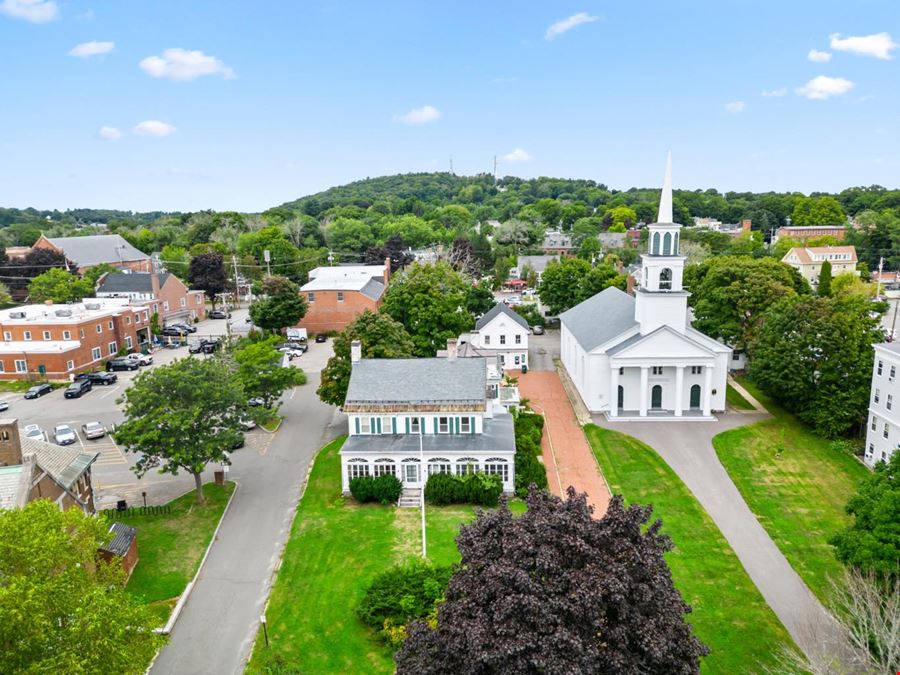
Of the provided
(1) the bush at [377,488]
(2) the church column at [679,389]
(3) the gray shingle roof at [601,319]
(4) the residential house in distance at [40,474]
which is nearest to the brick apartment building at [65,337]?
(4) the residential house in distance at [40,474]

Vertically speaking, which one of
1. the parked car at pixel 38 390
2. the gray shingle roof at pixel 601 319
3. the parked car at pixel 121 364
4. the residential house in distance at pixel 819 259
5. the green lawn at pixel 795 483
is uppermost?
the residential house in distance at pixel 819 259

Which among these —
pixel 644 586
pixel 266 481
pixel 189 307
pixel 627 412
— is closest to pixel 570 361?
pixel 627 412

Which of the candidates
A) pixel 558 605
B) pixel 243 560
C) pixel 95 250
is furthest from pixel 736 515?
pixel 95 250

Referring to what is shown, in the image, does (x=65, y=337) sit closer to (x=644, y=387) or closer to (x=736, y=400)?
(x=644, y=387)

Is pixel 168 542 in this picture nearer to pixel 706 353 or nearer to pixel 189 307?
pixel 706 353

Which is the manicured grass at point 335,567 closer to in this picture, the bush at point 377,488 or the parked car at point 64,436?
the bush at point 377,488

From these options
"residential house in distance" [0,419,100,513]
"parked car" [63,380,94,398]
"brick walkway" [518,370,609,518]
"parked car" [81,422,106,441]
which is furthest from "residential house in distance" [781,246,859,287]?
"residential house in distance" [0,419,100,513]

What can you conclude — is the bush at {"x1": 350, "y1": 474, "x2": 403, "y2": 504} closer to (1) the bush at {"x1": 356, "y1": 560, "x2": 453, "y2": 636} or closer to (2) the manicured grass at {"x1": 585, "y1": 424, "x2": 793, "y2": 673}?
(1) the bush at {"x1": 356, "y1": 560, "x2": 453, "y2": 636}
